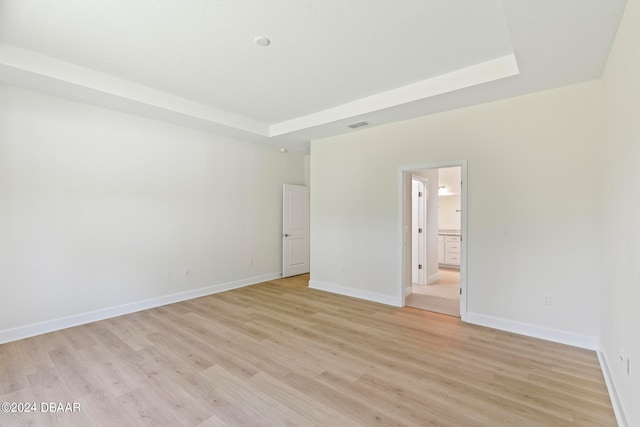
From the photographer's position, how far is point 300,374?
2506 millimetres

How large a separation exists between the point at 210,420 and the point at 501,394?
2165 millimetres

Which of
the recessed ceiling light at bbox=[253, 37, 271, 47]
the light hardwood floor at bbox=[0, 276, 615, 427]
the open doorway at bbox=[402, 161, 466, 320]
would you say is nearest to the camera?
the light hardwood floor at bbox=[0, 276, 615, 427]

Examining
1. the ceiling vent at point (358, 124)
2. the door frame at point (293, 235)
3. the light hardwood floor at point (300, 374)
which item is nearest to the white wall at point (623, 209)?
the light hardwood floor at point (300, 374)

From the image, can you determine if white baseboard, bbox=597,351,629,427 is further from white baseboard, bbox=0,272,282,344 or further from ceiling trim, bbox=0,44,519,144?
white baseboard, bbox=0,272,282,344

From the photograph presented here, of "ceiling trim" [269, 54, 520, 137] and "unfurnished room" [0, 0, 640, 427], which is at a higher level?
"ceiling trim" [269, 54, 520, 137]

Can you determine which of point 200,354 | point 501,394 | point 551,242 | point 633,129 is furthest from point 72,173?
point 551,242

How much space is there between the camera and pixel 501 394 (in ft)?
7.26

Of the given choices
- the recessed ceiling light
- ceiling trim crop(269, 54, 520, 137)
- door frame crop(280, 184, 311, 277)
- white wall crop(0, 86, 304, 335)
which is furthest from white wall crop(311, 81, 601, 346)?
white wall crop(0, 86, 304, 335)

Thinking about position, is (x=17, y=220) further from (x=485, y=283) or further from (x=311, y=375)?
(x=485, y=283)

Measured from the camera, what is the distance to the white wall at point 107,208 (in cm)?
321

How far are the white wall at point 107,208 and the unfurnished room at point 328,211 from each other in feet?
0.09

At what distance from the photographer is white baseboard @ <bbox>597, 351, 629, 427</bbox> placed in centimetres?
186

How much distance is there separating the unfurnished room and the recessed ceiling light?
0.05 ft

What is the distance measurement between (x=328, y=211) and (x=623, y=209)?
12.6 ft
